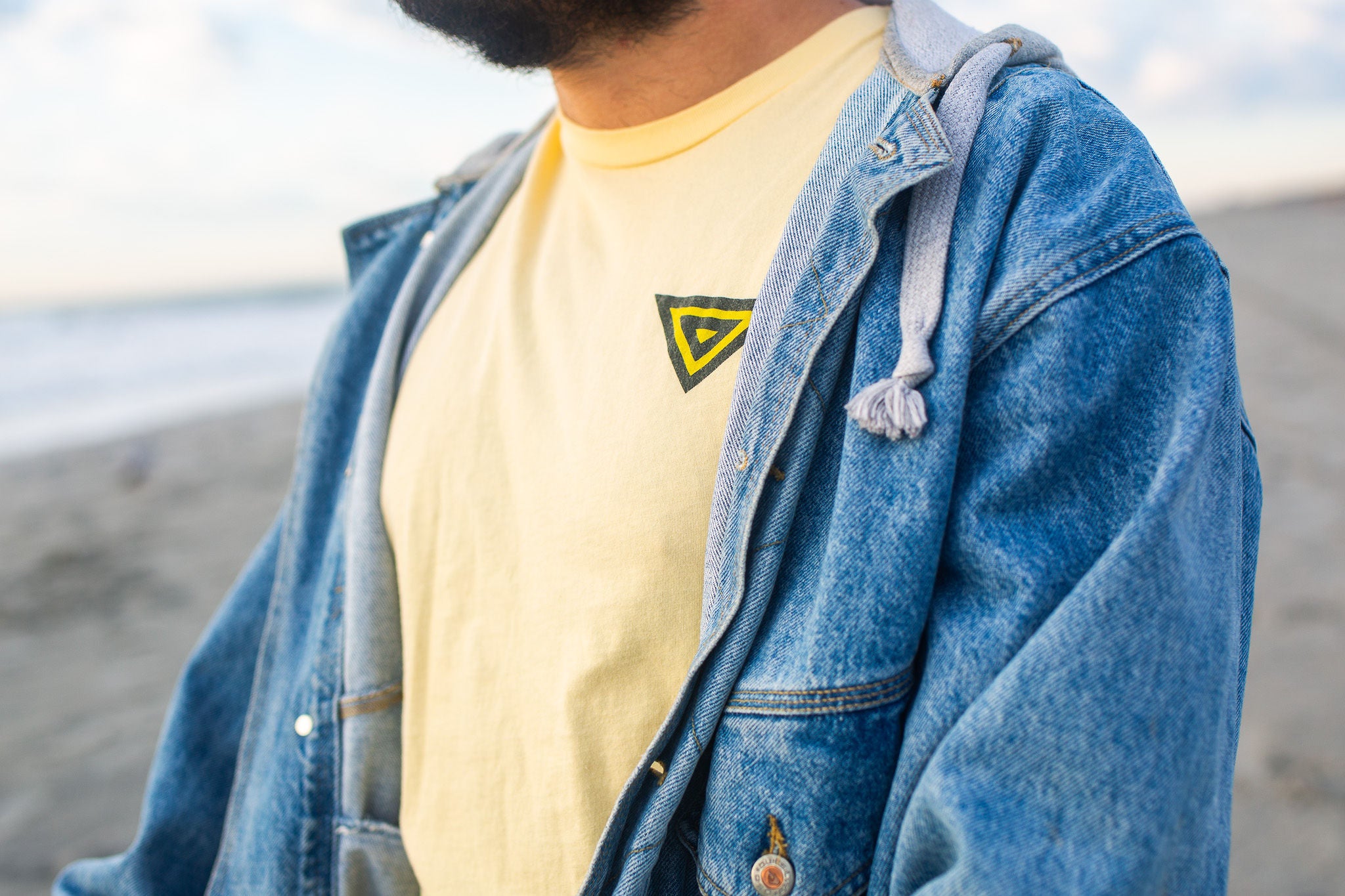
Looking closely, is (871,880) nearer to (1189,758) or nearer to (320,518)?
(1189,758)

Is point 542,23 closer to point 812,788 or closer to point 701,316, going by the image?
point 701,316

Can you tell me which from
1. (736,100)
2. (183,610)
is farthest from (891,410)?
(183,610)

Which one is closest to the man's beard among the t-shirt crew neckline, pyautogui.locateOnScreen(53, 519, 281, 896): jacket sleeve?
the t-shirt crew neckline

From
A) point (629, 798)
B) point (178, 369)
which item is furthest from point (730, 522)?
point (178, 369)

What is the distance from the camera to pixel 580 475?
3.62 ft

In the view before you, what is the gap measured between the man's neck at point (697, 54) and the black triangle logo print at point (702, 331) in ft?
1.21

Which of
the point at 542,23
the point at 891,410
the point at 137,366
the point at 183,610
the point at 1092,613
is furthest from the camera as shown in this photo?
the point at 137,366

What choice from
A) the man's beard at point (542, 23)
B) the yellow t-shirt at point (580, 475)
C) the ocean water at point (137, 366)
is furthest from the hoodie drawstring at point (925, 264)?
the ocean water at point (137, 366)

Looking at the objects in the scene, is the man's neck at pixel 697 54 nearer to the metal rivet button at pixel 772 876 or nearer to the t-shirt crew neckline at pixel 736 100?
the t-shirt crew neckline at pixel 736 100

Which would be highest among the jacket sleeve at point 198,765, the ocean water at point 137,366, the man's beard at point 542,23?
the ocean water at point 137,366

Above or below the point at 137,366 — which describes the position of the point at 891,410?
below

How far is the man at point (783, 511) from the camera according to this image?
77cm

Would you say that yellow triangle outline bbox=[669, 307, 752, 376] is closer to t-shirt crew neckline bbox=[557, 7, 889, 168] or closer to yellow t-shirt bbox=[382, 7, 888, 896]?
yellow t-shirt bbox=[382, 7, 888, 896]

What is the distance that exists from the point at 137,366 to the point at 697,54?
550 inches
